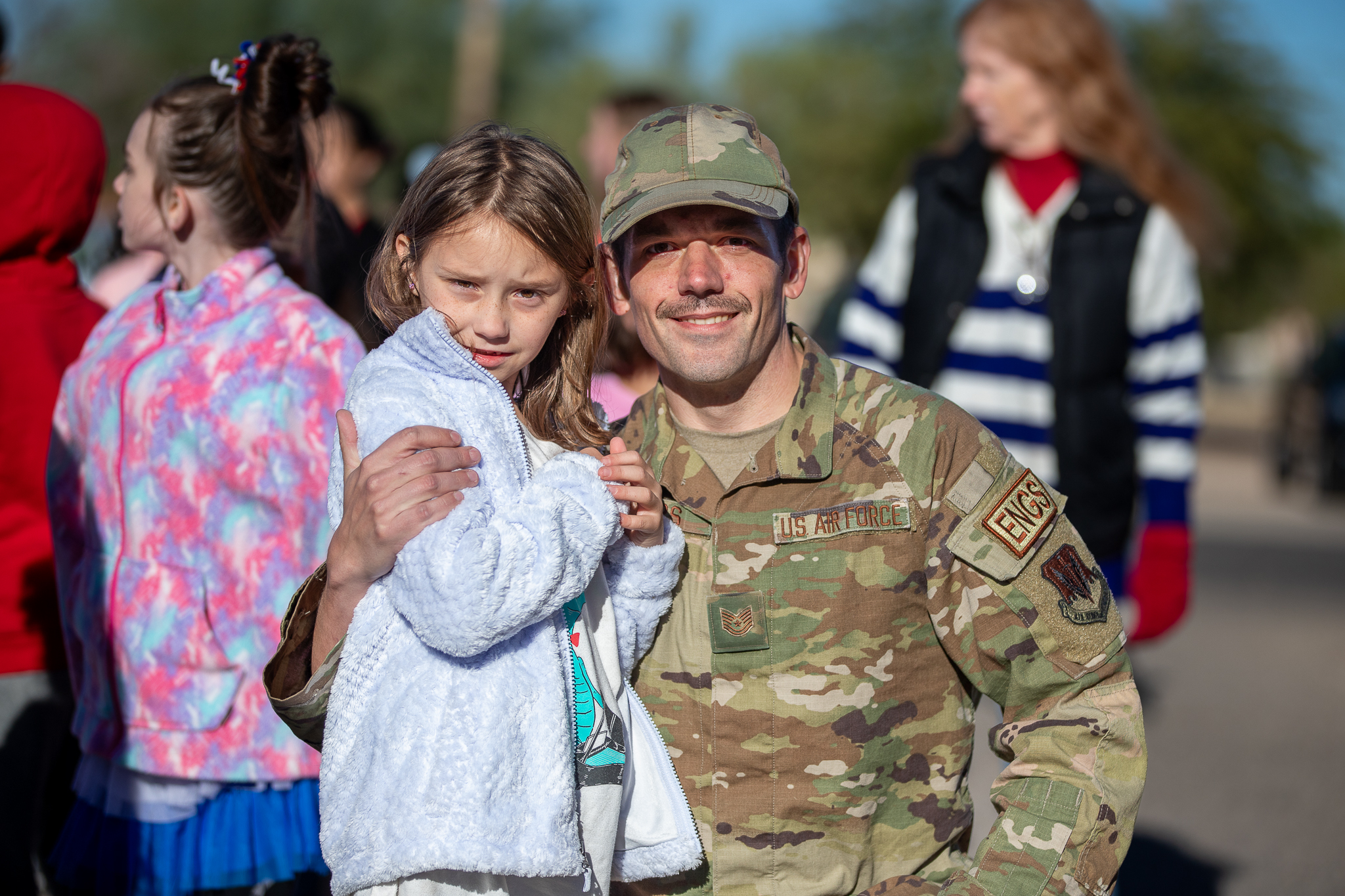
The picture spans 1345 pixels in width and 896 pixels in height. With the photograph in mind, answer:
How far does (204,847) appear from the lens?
2.55 metres

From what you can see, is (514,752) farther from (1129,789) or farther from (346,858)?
(1129,789)

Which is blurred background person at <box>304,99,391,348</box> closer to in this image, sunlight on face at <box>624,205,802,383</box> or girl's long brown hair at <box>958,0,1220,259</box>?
sunlight on face at <box>624,205,802,383</box>

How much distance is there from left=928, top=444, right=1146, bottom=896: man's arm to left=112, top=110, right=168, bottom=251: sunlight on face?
181 centimetres

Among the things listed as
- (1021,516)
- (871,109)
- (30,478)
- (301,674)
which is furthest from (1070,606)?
(871,109)

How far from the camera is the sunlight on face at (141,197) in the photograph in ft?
9.09

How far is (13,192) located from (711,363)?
1969 mm

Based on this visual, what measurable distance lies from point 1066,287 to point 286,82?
2207 mm

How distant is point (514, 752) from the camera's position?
74.2 inches

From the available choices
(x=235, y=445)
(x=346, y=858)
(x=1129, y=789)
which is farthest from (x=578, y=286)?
(x=1129, y=789)

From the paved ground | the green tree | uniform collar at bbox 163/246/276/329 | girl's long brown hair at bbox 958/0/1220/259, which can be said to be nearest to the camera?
uniform collar at bbox 163/246/276/329

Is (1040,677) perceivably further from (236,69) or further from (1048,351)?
(236,69)

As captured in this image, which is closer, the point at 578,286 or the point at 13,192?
the point at 578,286

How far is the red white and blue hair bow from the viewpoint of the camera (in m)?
2.78

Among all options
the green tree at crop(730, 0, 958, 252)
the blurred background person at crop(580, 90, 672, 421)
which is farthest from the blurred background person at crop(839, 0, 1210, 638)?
the green tree at crop(730, 0, 958, 252)
